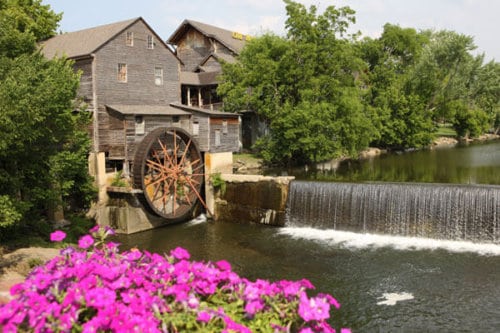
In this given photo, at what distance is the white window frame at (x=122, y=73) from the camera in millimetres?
23516

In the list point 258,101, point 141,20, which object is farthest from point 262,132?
point 141,20

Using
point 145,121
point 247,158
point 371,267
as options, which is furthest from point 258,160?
point 371,267

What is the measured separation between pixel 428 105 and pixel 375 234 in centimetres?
3388

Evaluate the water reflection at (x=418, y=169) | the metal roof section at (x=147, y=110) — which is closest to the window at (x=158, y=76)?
the metal roof section at (x=147, y=110)

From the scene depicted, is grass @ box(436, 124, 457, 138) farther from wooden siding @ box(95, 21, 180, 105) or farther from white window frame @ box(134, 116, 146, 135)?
white window frame @ box(134, 116, 146, 135)

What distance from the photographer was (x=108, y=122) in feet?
74.1

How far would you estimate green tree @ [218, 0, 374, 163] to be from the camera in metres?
32.5

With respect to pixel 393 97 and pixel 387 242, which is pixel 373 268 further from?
pixel 393 97

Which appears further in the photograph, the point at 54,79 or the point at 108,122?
the point at 108,122

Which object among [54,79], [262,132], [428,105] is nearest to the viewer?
[54,79]

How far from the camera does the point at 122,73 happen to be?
77.8 feet

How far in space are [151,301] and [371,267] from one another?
11.6m

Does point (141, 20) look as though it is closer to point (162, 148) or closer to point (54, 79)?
point (162, 148)

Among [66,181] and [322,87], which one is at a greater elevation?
[322,87]
